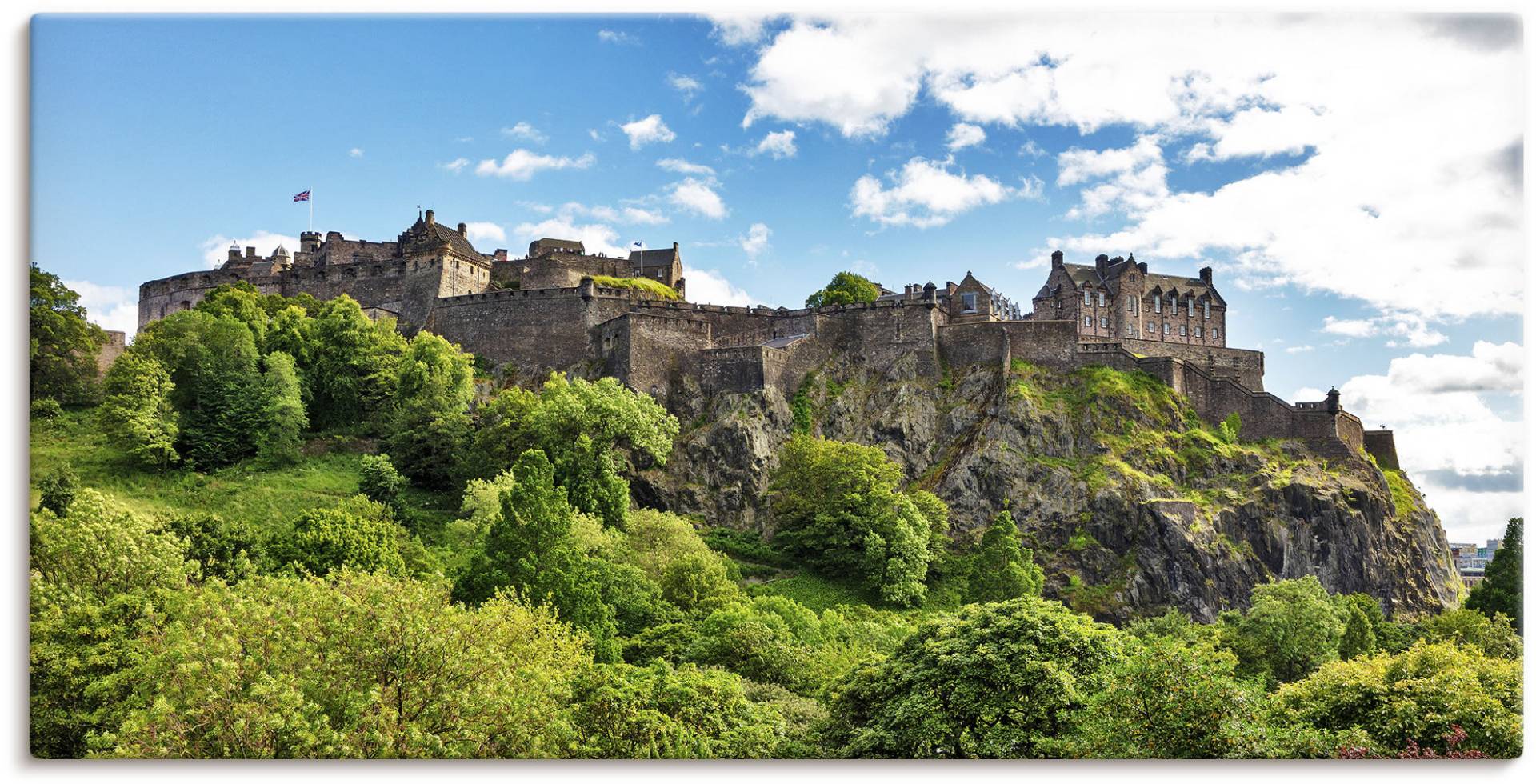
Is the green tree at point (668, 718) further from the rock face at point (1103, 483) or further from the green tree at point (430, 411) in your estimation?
the rock face at point (1103, 483)

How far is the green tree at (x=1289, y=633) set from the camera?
29562 mm

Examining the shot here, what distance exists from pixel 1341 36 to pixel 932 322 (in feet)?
85.6

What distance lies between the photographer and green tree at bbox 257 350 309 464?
32.3m

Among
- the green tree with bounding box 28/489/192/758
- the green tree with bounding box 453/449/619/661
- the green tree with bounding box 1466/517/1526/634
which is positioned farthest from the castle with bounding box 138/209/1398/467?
the green tree with bounding box 28/489/192/758

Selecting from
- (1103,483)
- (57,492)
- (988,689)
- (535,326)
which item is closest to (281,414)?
(535,326)

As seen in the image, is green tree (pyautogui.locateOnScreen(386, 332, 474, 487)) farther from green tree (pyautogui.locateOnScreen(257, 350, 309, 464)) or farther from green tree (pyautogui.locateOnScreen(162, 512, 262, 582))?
green tree (pyautogui.locateOnScreen(162, 512, 262, 582))

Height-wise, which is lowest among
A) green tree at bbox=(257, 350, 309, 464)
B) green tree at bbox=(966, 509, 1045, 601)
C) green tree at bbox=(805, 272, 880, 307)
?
green tree at bbox=(966, 509, 1045, 601)

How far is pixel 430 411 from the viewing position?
35000mm

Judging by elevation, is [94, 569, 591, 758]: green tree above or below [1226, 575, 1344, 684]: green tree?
above

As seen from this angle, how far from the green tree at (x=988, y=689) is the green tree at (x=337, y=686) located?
3.65 meters

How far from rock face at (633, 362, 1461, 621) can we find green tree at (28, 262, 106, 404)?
14827 millimetres

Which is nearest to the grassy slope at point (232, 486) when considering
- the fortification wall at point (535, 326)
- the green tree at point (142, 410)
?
the green tree at point (142, 410)

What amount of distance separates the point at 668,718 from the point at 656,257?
125ft

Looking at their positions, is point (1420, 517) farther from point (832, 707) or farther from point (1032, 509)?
point (832, 707)
